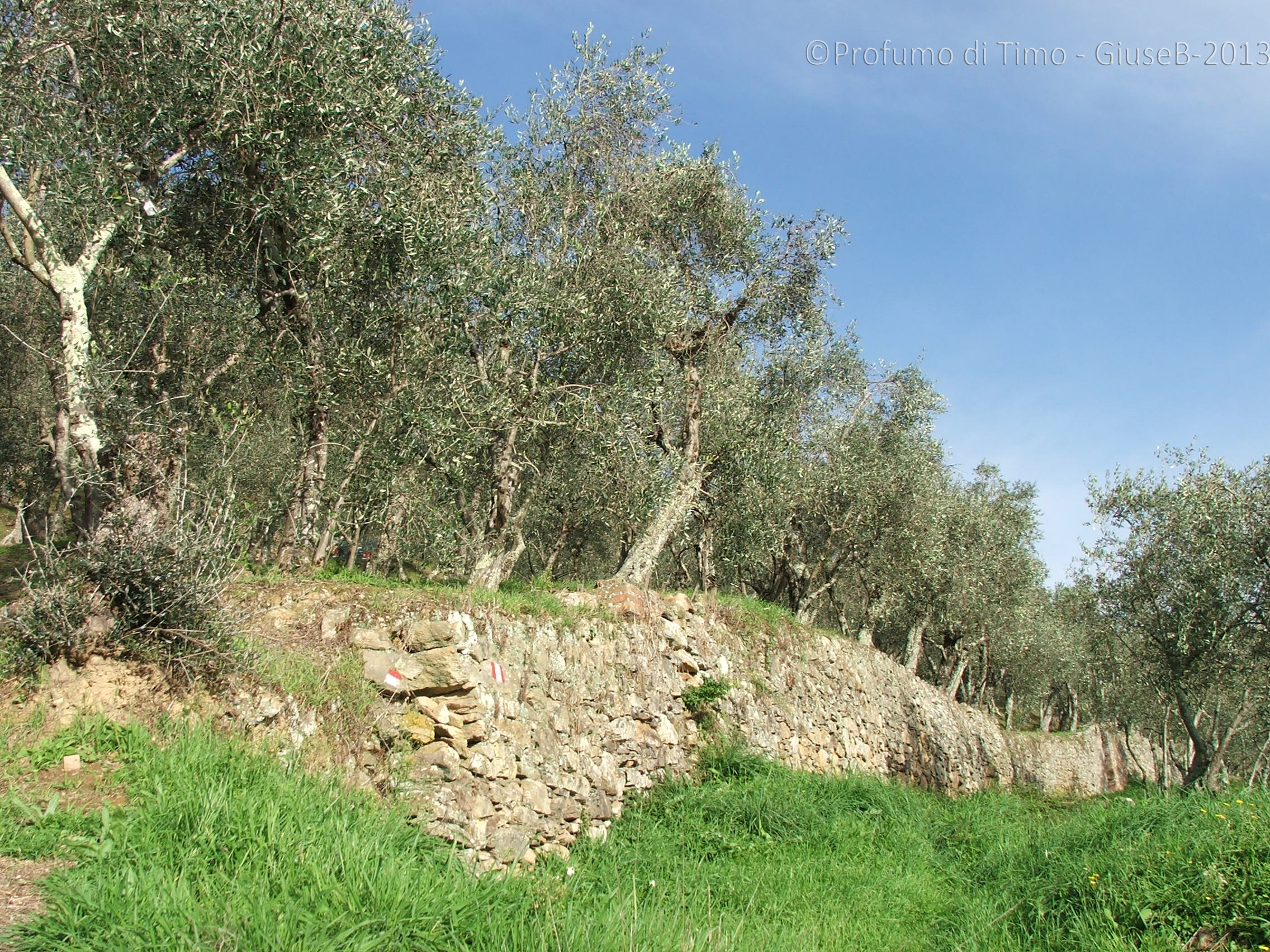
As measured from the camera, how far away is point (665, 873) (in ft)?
28.6

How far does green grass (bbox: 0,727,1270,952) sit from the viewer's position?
4.54 metres

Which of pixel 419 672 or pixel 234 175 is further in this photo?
pixel 234 175

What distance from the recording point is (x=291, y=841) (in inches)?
206

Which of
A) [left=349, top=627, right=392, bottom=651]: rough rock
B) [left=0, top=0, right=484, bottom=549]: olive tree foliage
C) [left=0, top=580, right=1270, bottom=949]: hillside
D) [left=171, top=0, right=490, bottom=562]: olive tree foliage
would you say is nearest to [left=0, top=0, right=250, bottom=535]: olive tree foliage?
[left=0, top=0, right=484, bottom=549]: olive tree foliage

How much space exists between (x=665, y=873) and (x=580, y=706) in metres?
2.50

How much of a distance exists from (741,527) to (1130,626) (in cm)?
1286

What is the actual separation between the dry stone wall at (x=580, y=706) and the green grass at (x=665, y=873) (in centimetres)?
63

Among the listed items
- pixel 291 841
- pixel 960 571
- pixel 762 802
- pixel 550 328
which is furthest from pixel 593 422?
pixel 960 571

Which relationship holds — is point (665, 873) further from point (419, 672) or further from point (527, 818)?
point (419, 672)

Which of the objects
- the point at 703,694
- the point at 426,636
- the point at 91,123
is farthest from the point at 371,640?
the point at 91,123

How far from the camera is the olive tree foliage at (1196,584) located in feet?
66.3

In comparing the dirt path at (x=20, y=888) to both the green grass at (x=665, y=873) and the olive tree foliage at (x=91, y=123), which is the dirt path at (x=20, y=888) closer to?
the green grass at (x=665, y=873)

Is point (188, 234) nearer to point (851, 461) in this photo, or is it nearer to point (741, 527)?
point (741, 527)

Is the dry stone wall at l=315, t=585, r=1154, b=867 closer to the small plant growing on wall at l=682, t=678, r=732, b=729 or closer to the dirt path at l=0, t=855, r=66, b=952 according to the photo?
the small plant growing on wall at l=682, t=678, r=732, b=729
